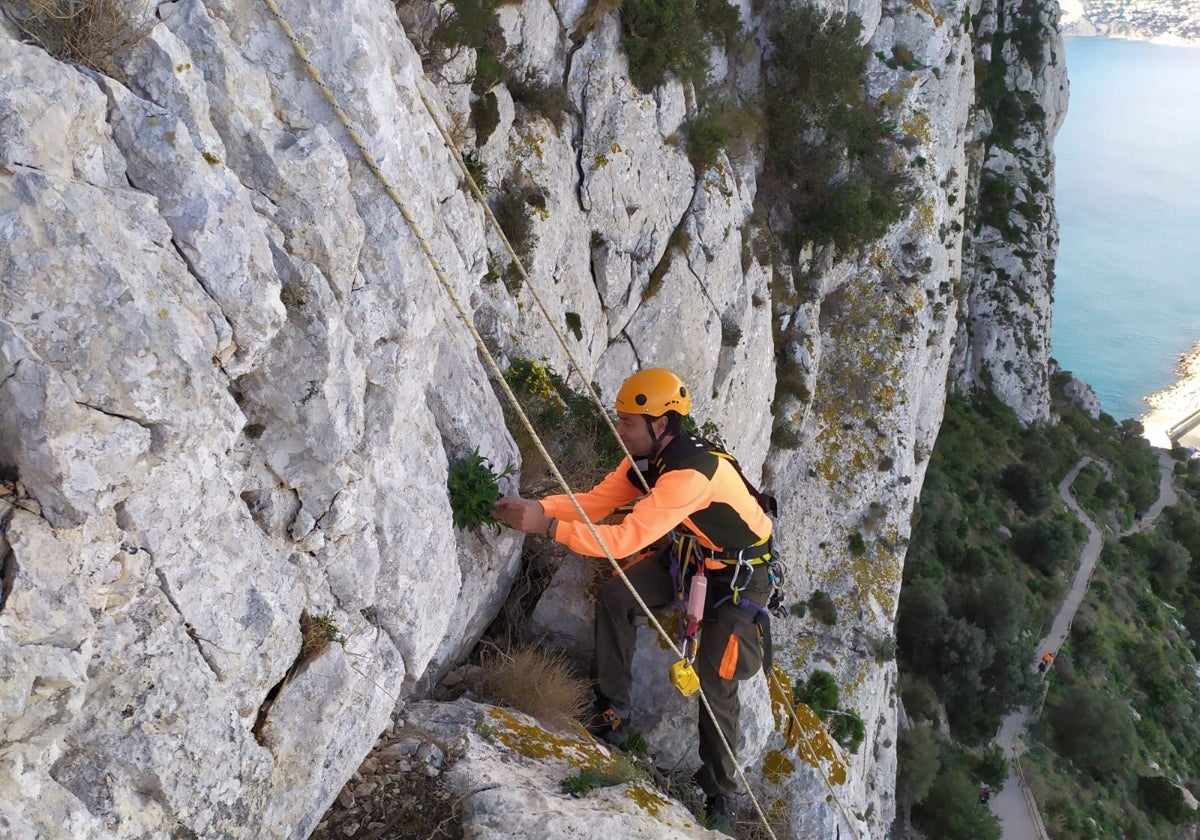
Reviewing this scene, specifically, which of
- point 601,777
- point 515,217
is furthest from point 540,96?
point 601,777

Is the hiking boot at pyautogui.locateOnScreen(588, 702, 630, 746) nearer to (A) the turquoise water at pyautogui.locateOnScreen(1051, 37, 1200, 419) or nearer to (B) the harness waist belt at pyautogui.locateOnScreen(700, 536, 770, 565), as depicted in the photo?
(B) the harness waist belt at pyautogui.locateOnScreen(700, 536, 770, 565)

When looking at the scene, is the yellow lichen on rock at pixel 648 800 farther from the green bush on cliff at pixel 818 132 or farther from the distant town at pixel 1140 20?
the distant town at pixel 1140 20

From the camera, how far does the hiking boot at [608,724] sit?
5.91 m

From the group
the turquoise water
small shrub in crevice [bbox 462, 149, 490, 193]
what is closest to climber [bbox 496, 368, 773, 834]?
small shrub in crevice [bbox 462, 149, 490, 193]

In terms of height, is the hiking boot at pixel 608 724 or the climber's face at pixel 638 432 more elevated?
the climber's face at pixel 638 432

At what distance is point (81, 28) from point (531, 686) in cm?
475

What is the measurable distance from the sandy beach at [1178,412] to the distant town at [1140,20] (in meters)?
122

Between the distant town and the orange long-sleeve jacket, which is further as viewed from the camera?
the distant town

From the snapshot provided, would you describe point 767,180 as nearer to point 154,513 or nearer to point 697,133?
point 697,133

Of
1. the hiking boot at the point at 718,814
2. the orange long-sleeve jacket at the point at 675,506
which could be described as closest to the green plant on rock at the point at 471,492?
the orange long-sleeve jacket at the point at 675,506

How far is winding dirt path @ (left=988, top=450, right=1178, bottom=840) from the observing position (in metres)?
26.2

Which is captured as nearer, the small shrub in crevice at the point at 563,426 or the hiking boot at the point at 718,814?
the hiking boot at the point at 718,814

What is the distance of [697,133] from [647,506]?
29.3ft

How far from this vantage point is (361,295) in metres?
4.03
